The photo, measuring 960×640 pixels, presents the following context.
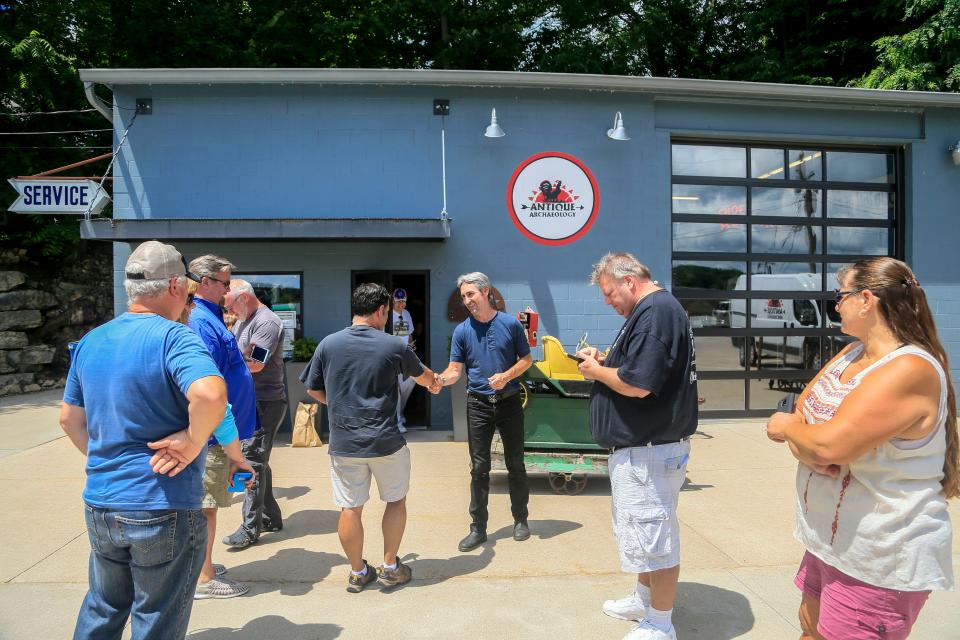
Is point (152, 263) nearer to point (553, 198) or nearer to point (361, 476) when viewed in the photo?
point (361, 476)

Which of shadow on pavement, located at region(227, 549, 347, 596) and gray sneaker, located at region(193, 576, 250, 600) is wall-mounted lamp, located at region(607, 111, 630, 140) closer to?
shadow on pavement, located at region(227, 549, 347, 596)

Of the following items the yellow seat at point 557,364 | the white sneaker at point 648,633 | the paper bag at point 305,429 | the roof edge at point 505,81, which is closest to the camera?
the white sneaker at point 648,633

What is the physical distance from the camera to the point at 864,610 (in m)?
2.10

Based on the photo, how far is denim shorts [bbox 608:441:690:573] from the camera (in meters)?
2.96

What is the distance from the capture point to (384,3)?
1585 cm

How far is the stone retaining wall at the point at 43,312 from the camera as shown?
11.6 m

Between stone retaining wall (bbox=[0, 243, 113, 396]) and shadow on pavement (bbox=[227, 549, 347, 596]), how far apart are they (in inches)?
385

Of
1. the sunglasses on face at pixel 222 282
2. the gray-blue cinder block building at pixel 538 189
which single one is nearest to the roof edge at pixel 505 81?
the gray-blue cinder block building at pixel 538 189

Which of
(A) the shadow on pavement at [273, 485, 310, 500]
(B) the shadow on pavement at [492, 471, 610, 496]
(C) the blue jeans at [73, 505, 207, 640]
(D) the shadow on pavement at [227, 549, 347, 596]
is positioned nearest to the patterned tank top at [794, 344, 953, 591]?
(C) the blue jeans at [73, 505, 207, 640]

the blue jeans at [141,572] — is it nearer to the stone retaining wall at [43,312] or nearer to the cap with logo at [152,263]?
the cap with logo at [152,263]

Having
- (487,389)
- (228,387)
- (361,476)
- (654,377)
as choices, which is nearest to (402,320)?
(487,389)

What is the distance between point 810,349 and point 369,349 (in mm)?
7946

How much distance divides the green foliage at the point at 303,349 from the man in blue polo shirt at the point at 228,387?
391cm

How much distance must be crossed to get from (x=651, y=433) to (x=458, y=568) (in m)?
1.74
